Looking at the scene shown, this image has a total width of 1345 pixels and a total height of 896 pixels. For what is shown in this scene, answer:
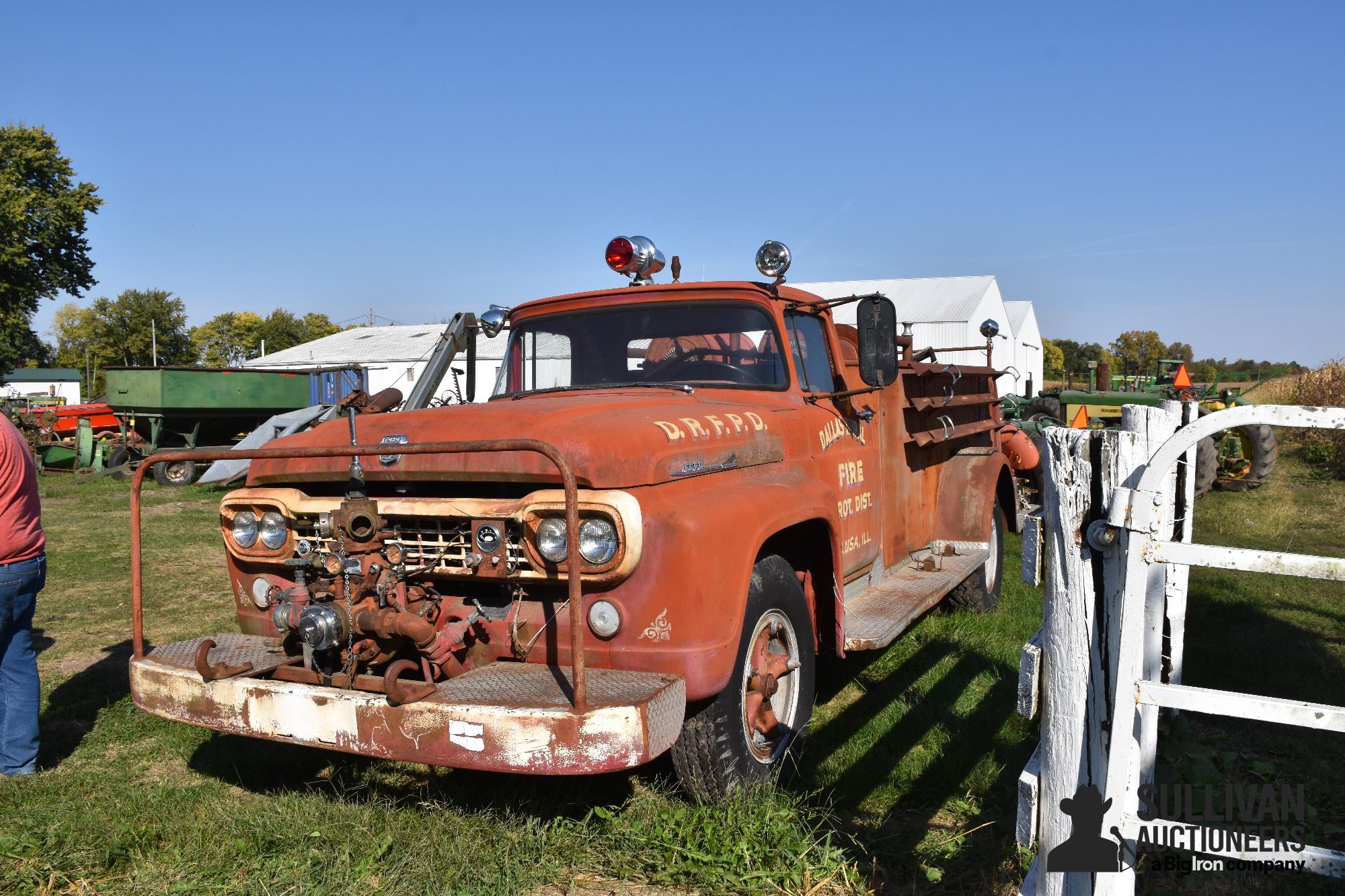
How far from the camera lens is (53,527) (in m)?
11.1

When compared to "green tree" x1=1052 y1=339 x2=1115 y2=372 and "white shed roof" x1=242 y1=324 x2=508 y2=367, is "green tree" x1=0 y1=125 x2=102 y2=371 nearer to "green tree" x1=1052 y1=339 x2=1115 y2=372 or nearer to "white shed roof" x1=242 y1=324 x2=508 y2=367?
"white shed roof" x1=242 y1=324 x2=508 y2=367

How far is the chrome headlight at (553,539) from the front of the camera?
304cm

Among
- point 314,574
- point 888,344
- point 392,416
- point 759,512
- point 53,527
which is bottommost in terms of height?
point 53,527

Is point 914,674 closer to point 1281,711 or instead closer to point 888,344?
point 888,344

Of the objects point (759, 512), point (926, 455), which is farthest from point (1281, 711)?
point (926, 455)

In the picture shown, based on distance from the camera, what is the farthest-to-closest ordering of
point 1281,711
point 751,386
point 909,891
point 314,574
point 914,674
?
point 914,674 < point 751,386 < point 314,574 < point 909,891 < point 1281,711

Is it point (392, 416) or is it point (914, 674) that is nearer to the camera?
point (392, 416)

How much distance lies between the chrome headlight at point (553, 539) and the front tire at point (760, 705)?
712mm

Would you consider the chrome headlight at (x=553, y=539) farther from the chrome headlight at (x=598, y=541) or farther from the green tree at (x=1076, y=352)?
the green tree at (x=1076, y=352)

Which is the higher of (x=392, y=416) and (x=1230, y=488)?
(x=392, y=416)

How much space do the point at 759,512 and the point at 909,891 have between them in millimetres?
1302

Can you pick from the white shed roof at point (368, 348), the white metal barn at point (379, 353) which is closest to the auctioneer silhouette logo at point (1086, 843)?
the white metal barn at point (379, 353)

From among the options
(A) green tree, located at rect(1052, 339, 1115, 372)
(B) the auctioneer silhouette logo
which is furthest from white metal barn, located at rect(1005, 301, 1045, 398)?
(B) the auctioneer silhouette logo

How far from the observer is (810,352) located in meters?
4.72
